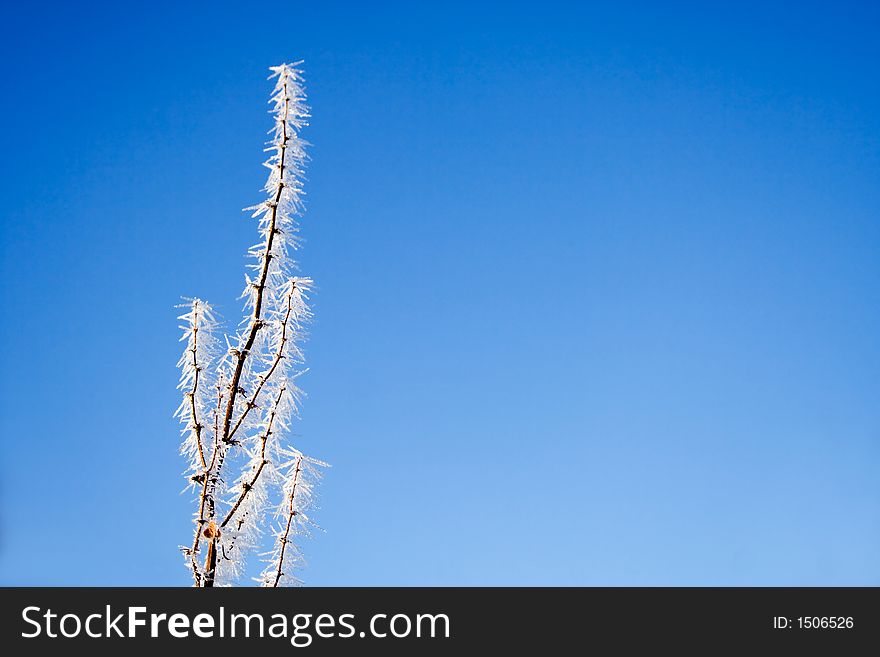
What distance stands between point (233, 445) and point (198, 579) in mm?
776

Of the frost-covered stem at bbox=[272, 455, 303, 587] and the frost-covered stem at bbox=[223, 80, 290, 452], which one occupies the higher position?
the frost-covered stem at bbox=[223, 80, 290, 452]

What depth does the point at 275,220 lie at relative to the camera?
458cm

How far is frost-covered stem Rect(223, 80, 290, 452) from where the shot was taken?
439 cm

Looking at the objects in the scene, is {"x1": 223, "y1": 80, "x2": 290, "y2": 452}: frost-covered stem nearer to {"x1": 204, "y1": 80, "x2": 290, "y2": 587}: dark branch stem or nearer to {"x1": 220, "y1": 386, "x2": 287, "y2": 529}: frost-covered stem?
{"x1": 204, "y1": 80, "x2": 290, "y2": 587}: dark branch stem

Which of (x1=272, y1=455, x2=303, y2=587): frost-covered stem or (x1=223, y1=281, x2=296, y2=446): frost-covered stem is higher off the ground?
A: (x1=223, y1=281, x2=296, y2=446): frost-covered stem

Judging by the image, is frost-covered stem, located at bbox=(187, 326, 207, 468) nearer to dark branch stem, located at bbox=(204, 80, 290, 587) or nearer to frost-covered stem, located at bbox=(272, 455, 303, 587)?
dark branch stem, located at bbox=(204, 80, 290, 587)

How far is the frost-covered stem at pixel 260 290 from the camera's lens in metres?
4.39

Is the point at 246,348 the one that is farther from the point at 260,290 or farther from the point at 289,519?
the point at 289,519

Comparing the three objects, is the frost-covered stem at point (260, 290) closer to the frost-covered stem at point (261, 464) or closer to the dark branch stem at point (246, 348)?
the dark branch stem at point (246, 348)

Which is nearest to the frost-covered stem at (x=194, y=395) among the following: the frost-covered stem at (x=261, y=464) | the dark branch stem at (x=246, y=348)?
the dark branch stem at (x=246, y=348)

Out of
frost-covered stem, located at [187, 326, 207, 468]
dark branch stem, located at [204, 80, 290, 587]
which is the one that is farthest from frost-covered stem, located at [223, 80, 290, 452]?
frost-covered stem, located at [187, 326, 207, 468]

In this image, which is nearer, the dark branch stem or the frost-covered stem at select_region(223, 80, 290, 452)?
the dark branch stem
